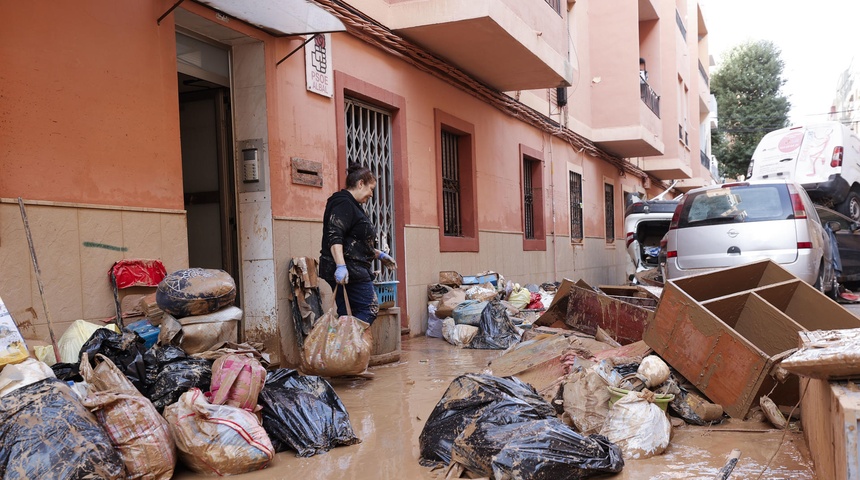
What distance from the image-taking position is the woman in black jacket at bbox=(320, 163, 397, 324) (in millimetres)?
5520

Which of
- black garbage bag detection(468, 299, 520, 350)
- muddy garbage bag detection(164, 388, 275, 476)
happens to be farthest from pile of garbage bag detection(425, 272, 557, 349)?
muddy garbage bag detection(164, 388, 275, 476)

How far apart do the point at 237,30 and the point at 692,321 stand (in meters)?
4.25

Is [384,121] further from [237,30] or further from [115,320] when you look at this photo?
[115,320]

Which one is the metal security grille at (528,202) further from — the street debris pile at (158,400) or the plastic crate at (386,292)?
the street debris pile at (158,400)

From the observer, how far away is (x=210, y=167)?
6637 mm

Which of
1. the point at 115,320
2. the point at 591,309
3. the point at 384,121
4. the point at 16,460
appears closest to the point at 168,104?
the point at 115,320

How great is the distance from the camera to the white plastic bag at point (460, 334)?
7.71 m

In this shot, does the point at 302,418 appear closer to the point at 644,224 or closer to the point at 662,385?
the point at 662,385

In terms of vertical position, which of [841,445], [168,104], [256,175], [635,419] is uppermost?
[168,104]

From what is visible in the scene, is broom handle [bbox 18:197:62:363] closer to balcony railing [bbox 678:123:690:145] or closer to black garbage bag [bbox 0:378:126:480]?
black garbage bag [bbox 0:378:126:480]

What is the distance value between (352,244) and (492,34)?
391 cm

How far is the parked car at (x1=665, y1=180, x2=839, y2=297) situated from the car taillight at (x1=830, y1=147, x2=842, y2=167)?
539cm

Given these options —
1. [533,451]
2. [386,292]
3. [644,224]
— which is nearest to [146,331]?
[533,451]

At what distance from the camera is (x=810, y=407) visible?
326 cm
